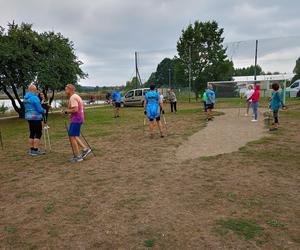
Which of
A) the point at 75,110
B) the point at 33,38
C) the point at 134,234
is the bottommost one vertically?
the point at 134,234

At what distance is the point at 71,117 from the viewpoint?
6.60 meters

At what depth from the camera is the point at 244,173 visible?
5.32 meters

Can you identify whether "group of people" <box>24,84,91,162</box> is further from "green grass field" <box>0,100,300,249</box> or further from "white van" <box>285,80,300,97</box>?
A: "white van" <box>285,80,300,97</box>

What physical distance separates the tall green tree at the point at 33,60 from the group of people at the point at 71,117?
1074 centimetres

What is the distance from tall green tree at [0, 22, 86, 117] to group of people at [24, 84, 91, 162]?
10745 mm

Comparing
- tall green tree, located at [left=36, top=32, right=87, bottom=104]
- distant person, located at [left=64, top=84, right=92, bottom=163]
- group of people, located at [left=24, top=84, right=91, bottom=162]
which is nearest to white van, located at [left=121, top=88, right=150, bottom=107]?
tall green tree, located at [left=36, top=32, right=87, bottom=104]

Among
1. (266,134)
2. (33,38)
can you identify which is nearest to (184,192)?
(266,134)

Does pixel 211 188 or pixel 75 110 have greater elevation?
pixel 75 110

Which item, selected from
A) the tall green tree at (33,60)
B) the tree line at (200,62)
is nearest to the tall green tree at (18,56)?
the tall green tree at (33,60)

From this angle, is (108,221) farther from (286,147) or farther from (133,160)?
(286,147)

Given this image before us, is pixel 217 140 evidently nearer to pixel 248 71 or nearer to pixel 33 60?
pixel 33 60

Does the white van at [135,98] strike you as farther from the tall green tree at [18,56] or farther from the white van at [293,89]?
the white van at [293,89]

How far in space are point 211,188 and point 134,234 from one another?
1799 millimetres

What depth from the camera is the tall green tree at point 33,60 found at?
1717 cm
